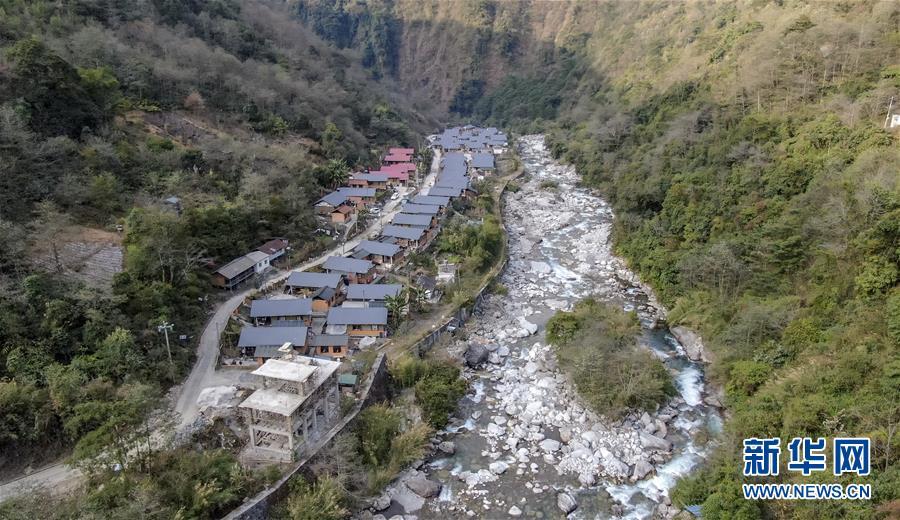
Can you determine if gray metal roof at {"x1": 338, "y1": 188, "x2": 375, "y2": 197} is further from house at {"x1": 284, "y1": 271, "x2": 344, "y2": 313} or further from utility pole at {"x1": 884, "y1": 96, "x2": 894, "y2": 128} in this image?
utility pole at {"x1": 884, "y1": 96, "x2": 894, "y2": 128}

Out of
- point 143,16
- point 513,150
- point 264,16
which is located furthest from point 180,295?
point 264,16

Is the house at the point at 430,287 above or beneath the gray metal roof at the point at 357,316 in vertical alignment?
beneath

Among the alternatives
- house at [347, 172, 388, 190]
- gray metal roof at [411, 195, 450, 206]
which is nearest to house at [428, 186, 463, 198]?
gray metal roof at [411, 195, 450, 206]

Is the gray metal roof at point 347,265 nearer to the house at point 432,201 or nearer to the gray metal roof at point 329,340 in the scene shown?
the gray metal roof at point 329,340

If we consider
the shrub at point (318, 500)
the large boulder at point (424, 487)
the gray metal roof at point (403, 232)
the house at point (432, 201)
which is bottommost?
the large boulder at point (424, 487)

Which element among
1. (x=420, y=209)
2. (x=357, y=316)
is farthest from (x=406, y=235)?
(x=357, y=316)

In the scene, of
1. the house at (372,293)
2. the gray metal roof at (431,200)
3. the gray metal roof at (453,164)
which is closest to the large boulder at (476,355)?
the house at (372,293)

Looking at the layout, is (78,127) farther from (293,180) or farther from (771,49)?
(771,49)
